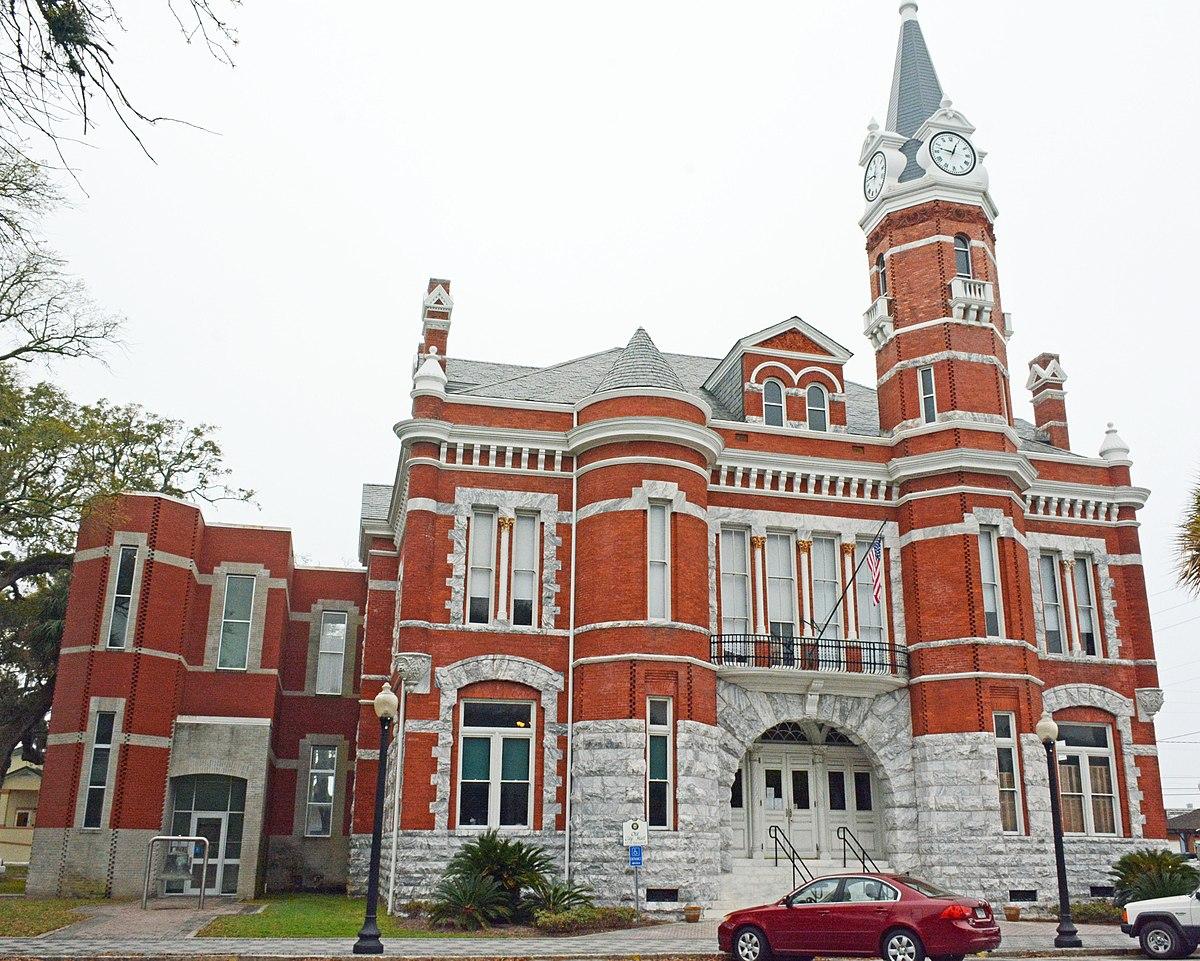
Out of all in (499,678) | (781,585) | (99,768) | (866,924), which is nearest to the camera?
(866,924)

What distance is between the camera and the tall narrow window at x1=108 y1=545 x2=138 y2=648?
27672mm

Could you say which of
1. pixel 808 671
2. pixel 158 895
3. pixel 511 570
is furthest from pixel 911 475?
pixel 158 895

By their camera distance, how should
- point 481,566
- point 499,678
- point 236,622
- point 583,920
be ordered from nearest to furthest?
point 583,920, point 499,678, point 481,566, point 236,622

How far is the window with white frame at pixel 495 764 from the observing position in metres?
23.8

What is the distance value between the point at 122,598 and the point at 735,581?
50.1 ft

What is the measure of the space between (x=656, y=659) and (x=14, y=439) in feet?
56.8

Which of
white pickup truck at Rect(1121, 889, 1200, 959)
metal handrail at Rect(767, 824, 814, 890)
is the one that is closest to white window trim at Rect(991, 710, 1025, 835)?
metal handrail at Rect(767, 824, 814, 890)

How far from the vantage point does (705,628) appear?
81.9ft

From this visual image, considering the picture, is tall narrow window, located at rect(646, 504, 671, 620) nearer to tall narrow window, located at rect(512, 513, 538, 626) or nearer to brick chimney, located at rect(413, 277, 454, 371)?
tall narrow window, located at rect(512, 513, 538, 626)

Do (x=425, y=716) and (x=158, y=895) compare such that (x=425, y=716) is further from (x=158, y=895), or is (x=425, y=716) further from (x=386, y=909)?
A: (x=158, y=895)

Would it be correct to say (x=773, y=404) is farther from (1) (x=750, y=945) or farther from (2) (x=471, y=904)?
(1) (x=750, y=945)

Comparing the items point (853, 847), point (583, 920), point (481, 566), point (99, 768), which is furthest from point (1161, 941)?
point (99, 768)

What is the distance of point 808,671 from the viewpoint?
83.1 ft

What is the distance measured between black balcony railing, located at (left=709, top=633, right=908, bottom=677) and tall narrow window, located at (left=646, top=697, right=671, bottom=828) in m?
2.13
